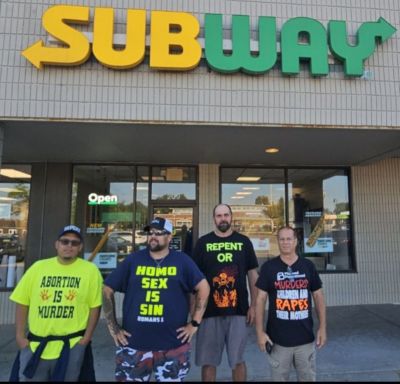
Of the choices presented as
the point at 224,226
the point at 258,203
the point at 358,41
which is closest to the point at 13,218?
the point at 258,203

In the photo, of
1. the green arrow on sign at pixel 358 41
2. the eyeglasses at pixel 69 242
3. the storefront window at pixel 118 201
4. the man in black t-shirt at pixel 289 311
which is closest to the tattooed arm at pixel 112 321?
the eyeglasses at pixel 69 242

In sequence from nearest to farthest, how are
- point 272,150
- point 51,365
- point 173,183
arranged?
point 51,365 → point 272,150 → point 173,183

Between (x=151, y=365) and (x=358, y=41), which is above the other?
(x=358, y=41)

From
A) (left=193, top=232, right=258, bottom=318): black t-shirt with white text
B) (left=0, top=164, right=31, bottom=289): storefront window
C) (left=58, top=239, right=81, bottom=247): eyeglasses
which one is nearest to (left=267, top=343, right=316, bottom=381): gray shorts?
(left=193, top=232, right=258, bottom=318): black t-shirt with white text

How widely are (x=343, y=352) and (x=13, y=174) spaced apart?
7.16 metres

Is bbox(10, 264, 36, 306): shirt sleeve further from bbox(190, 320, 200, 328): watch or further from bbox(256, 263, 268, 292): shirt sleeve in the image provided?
bbox(256, 263, 268, 292): shirt sleeve

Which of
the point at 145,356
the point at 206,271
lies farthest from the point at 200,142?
the point at 145,356

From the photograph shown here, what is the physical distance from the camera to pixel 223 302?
3.83 m

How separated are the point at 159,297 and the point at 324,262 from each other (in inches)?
253

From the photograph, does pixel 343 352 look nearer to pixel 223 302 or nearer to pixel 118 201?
pixel 223 302

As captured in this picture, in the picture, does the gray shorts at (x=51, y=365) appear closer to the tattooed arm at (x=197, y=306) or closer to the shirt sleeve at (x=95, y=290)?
the shirt sleeve at (x=95, y=290)

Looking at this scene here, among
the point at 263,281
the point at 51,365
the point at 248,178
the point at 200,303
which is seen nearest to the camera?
the point at 51,365

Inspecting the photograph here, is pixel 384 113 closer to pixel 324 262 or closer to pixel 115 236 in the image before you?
pixel 324 262

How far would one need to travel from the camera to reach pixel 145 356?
3068 mm
